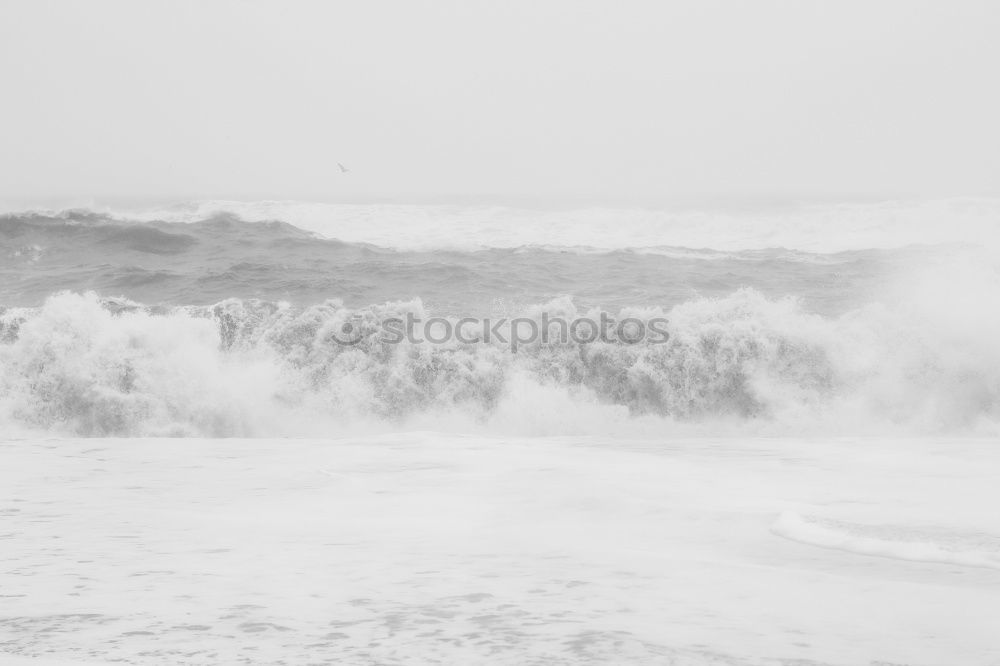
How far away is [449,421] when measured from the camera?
8.09 m

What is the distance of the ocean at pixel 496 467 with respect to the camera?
311 cm

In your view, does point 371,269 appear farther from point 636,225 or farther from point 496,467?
point 496,467

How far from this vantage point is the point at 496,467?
5840 mm

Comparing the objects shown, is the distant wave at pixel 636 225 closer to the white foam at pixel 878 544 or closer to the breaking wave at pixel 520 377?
the breaking wave at pixel 520 377

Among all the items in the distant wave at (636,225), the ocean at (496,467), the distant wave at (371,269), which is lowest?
the ocean at (496,467)

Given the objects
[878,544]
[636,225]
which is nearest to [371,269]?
[636,225]

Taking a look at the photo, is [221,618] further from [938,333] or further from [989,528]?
[938,333]

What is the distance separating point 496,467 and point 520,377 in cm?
275

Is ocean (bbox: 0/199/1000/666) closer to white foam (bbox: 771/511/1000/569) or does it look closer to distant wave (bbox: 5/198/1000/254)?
white foam (bbox: 771/511/1000/569)

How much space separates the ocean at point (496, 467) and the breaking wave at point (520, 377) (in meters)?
0.03

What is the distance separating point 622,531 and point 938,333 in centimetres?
560

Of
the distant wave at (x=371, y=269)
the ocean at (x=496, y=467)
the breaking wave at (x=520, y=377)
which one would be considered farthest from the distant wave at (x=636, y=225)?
the breaking wave at (x=520, y=377)

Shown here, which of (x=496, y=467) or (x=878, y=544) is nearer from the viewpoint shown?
(x=878, y=544)

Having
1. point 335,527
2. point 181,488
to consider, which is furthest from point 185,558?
point 181,488
